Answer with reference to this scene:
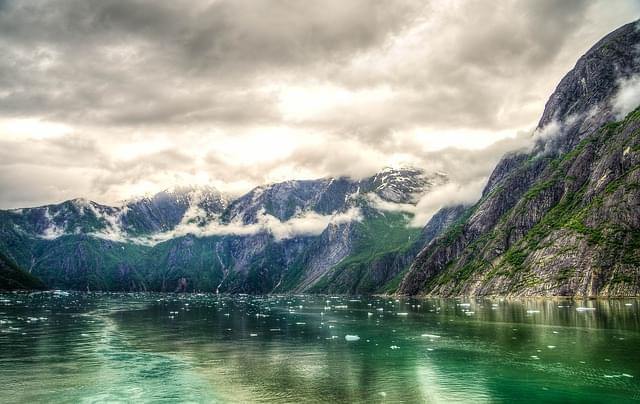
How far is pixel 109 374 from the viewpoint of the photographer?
55.3 meters

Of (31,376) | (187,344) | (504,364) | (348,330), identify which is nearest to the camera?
(31,376)

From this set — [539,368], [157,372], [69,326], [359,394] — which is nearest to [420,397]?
[359,394]

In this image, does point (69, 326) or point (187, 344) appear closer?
point (187, 344)

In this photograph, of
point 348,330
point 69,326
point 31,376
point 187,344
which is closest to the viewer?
point 31,376

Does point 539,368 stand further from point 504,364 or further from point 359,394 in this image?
point 359,394

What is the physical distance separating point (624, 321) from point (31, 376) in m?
98.5

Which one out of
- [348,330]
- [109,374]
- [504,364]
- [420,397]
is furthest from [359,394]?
[348,330]

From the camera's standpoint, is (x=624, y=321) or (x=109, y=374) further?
(x=624, y=321)

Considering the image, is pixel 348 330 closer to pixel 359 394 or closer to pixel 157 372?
pixel 157 372

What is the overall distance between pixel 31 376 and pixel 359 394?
118 ft

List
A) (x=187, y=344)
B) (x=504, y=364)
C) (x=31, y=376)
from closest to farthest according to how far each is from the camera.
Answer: (x=31, y=376), (x=504, y=364), (x=187, y=344)

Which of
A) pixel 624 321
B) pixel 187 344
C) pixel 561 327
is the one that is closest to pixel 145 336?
pixel 187 344

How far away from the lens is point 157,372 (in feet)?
185

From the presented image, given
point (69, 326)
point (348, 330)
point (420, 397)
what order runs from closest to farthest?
point (420, 397)
point (348, 330)
point (69, 326)
